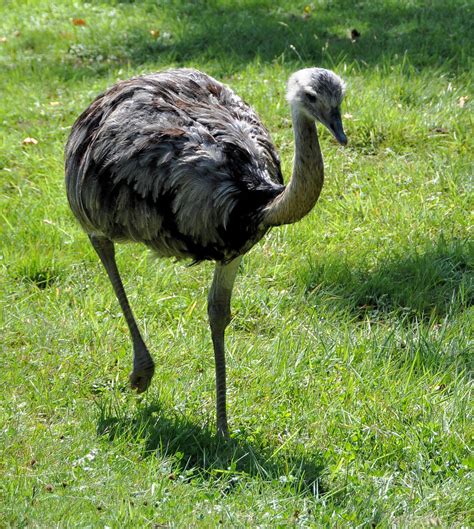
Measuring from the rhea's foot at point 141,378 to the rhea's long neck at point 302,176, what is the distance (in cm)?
113

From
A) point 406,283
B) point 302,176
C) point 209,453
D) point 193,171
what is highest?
point 302,176

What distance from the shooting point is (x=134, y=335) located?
4.94m

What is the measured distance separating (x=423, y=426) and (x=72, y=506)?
4.91 ft

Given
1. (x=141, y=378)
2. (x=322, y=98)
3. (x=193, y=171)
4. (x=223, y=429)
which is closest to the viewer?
(x=322, y=98)

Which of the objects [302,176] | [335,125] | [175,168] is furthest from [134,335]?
[335,125]

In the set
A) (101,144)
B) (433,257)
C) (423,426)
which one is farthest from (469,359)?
(101,144)

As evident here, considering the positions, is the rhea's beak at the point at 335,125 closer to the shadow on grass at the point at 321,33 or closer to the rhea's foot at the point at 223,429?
the rhea's foot at the point at 223,429

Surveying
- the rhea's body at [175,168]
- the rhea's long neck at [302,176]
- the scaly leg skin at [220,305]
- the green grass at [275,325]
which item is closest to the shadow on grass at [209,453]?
the green grass at [275,325]

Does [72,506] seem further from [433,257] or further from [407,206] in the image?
[407,206]

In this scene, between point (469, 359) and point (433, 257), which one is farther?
point (433, 257)

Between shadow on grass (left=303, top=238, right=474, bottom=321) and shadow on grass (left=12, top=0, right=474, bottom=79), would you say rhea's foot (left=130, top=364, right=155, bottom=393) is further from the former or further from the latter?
shadow on grass (left=12, top=0, right=474, bottom=79)

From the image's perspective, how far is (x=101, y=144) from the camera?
466 cm

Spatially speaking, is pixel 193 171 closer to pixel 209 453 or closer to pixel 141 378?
pixel 141 378

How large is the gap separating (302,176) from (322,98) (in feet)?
0.99
